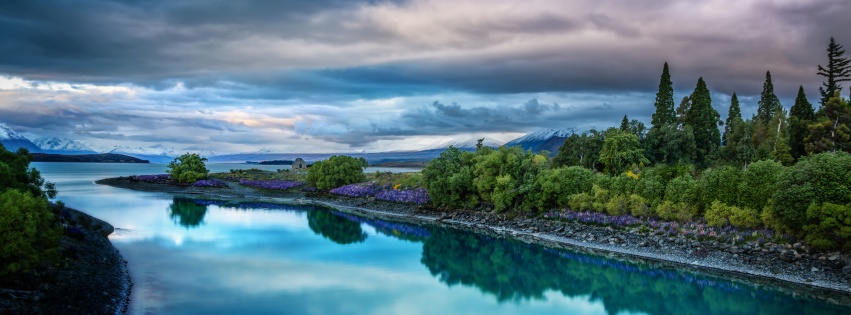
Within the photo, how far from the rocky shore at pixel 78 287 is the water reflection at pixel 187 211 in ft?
76.1

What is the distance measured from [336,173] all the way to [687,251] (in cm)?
5877

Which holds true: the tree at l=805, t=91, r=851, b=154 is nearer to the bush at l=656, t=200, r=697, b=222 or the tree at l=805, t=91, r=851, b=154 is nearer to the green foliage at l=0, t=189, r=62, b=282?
the bush at l=656, t=200, r=697, b=222

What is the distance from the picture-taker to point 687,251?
3416 centimetres

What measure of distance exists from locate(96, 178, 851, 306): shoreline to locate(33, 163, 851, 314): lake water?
1261 millimetres

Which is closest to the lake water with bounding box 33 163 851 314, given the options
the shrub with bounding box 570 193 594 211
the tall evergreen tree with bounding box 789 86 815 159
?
the shrub with bounding box 570 193 594 211

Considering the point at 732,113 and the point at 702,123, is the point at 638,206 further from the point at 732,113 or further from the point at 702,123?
the point at 732,113

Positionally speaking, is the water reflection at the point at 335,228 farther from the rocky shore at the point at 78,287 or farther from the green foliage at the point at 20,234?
the green foliage at the point at 20,234

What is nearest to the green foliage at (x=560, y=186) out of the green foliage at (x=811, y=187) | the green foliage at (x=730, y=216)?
the green foliage at (x=730, y=216)

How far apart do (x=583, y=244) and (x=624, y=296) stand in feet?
36.7

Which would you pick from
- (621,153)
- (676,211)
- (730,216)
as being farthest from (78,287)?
(621,153)

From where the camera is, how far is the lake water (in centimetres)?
2620

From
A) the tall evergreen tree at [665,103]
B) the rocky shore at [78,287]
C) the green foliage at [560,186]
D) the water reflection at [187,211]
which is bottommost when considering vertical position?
the water reflection at [187,211]

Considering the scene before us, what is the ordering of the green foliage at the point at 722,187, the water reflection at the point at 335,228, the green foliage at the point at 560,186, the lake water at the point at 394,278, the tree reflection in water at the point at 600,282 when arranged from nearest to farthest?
1. the lake water at the point at 394,278
2. the tree reflection in water at the point at 600,282
3. the green foliage at the point at 722,187
4. the green foliage at the point at 560,186
5. the water reflection at the point at 335,228

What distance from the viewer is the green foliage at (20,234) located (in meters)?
18.7
